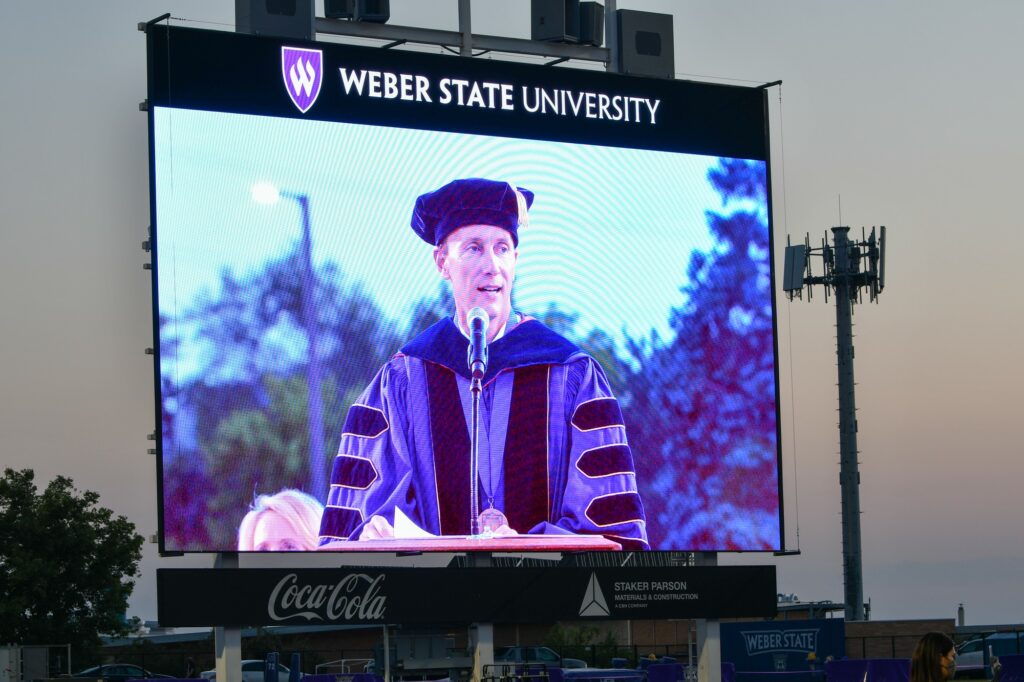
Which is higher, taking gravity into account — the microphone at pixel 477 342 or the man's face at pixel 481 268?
the man's face at pixel 481 268

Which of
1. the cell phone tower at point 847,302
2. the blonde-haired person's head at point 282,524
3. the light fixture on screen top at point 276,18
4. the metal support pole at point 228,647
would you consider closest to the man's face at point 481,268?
the blonde-haired person's head at point 282,524

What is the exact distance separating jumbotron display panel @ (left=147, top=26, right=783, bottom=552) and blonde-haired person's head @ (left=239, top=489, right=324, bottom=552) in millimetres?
20

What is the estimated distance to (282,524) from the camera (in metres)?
16.1

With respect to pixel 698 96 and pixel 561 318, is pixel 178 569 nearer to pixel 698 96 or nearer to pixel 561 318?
pixel 561 318

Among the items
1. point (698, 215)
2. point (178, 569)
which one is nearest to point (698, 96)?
point (698, 215)

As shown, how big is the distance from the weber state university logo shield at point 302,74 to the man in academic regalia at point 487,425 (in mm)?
1571

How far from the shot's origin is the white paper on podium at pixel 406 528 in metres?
16.5

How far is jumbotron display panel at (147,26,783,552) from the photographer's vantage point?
52.3 ft

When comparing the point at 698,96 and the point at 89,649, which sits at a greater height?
the point at 698,96

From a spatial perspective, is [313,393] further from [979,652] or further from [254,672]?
[979,652]

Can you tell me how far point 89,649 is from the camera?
32562 mm

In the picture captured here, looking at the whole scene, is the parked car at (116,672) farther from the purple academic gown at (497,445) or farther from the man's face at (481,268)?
the man's face at (481,268)

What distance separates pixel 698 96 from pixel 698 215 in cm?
149

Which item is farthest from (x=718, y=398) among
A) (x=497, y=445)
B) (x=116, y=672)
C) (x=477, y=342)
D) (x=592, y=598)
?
(x=116, y=672)
